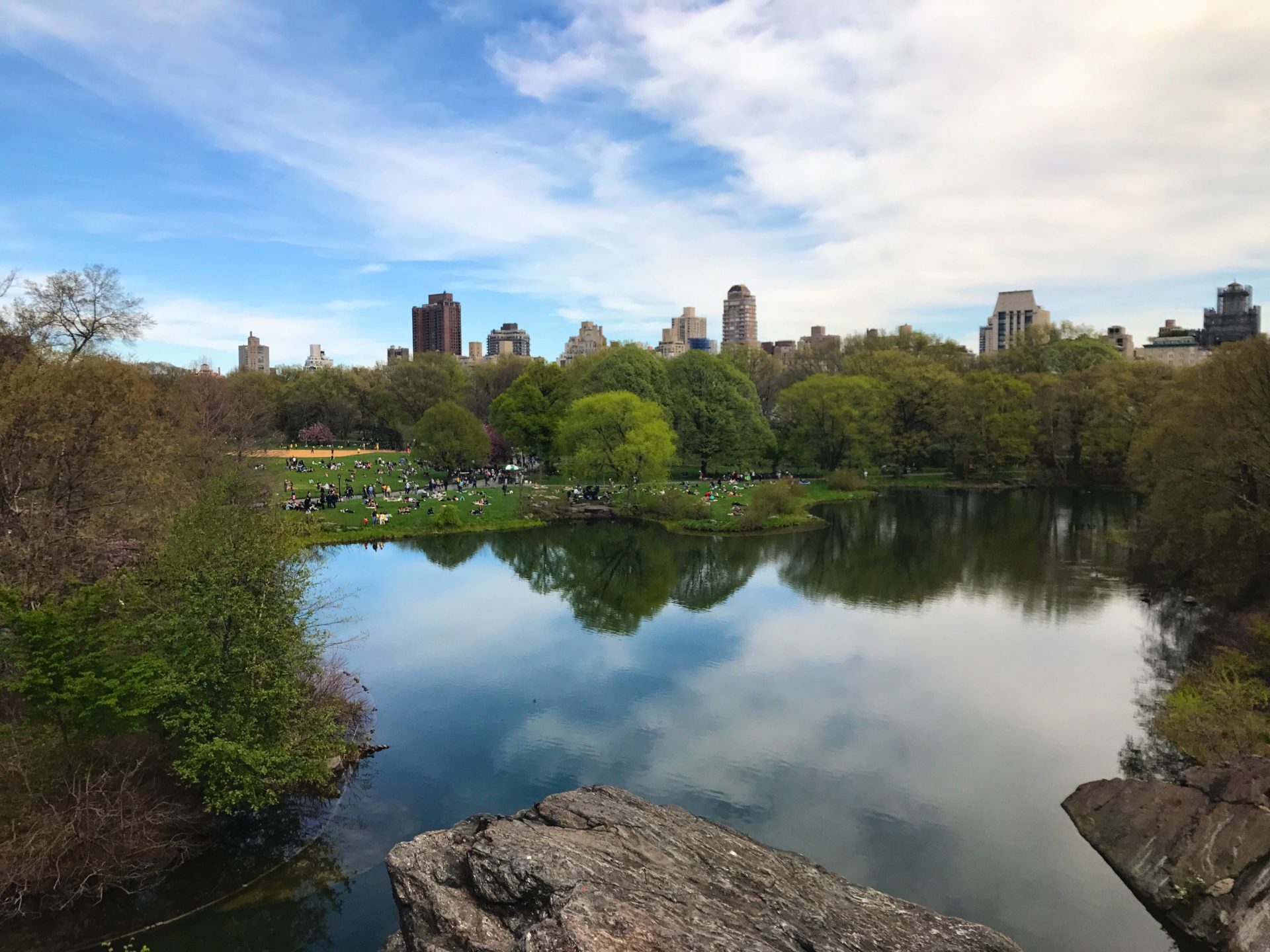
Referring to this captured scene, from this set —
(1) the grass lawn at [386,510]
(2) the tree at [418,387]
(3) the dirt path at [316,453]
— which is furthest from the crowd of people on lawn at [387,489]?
(2) the tree at [418,387]

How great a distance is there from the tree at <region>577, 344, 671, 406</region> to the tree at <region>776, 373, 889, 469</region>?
1150 centimetres

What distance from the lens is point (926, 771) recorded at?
18.8 metres

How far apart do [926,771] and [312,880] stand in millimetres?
13053

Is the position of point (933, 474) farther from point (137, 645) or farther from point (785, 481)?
point (137, 645)

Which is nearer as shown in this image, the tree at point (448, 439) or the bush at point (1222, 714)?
the bush at point (1222, 714)

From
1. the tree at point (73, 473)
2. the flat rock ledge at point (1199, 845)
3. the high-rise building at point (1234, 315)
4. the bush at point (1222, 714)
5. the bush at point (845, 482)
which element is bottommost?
the flat rock ledge at point (1199, 845)

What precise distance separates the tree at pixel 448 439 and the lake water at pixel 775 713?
20156mm

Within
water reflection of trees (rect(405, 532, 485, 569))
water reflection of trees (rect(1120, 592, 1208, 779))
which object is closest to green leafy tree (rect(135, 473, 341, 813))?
water reflection of trees (rect(1120, 592, 1208, 779))

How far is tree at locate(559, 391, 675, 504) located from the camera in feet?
174

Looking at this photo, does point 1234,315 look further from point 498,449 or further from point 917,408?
point 498,449

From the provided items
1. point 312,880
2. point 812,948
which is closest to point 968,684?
point 812,948

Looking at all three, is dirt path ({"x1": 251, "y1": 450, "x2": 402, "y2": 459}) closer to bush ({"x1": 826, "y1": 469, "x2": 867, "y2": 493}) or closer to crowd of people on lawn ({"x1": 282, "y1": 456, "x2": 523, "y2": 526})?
crowd of people on lawn ({"x1": 282, "y1": 456, "x2": 523, "y2": 526})

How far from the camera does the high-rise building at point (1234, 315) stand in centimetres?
13088

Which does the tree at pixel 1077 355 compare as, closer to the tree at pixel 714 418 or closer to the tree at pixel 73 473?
the tree at pixel 714 418
